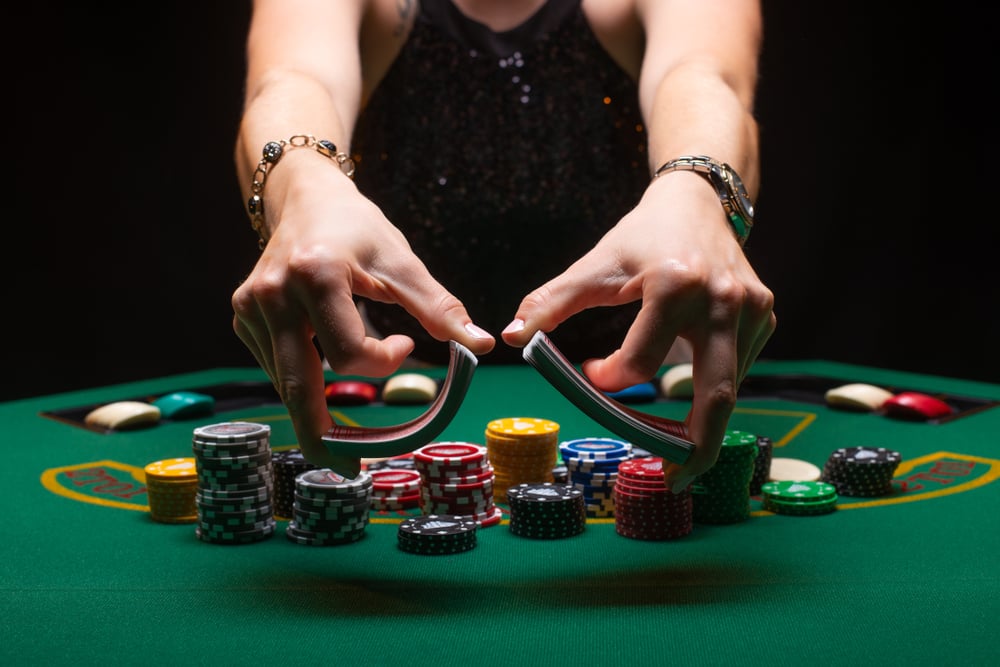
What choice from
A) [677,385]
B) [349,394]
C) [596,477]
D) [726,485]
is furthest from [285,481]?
[677,385]

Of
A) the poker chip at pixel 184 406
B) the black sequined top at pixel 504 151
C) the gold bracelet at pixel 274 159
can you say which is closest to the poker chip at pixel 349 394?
the poker chip at pixel 184 406

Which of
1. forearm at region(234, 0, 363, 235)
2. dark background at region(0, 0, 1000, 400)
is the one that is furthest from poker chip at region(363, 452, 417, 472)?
dark background at region(0, 0, 1000, 400)

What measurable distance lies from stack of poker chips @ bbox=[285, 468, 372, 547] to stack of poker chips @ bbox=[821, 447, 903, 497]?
0.98 meters

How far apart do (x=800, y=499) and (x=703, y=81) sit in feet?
2.81

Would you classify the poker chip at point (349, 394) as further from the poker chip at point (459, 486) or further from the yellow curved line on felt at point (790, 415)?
the poker chip at point (459, 486)

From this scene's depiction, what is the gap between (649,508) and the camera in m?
1.77

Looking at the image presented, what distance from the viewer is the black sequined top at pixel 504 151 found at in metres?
3.79

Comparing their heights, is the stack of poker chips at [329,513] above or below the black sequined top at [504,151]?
below

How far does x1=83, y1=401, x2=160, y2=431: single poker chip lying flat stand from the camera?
279 cm

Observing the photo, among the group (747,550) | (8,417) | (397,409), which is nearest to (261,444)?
(747,550)

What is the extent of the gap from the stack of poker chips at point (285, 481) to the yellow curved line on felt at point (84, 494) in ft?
0.88

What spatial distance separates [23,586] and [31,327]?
128 inches

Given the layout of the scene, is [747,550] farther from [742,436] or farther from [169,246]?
[169,246]

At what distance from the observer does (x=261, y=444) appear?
1853 millimetres
